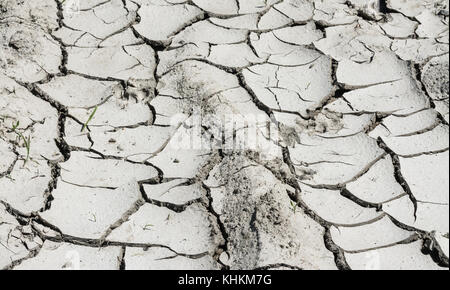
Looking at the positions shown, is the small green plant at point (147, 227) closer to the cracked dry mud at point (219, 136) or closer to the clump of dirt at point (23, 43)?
the cracked dry mud at point (219, 136)

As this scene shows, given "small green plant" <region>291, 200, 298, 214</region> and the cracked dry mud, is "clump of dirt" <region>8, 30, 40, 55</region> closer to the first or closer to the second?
the cracked dry mud

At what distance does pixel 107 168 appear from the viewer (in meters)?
3.08

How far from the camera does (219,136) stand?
10.3 feet

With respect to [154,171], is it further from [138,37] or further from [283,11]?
[283,11]

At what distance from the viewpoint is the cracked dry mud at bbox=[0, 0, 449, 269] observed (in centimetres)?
277

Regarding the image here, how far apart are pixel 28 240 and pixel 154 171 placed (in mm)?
567

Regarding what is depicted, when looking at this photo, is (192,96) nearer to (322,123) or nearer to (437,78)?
(322,123)

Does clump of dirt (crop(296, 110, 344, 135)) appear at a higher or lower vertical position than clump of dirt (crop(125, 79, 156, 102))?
lower

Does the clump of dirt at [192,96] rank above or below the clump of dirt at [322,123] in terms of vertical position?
above

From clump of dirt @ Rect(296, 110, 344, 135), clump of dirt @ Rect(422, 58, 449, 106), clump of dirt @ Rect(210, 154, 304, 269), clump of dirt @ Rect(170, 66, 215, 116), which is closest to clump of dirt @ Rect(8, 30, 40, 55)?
clump of dirt @ Rect(170, 66, 215, 116)

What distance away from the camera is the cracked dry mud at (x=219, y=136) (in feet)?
9.08

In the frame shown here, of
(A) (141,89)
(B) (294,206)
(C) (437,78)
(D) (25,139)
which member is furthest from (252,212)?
(C) (437,78)

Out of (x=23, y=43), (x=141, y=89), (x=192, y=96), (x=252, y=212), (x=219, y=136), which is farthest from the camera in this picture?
(x=23, y=43)

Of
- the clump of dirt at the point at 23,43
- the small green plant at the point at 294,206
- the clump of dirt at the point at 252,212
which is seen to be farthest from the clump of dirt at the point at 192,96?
the clump of dirt at the point at 23,43
